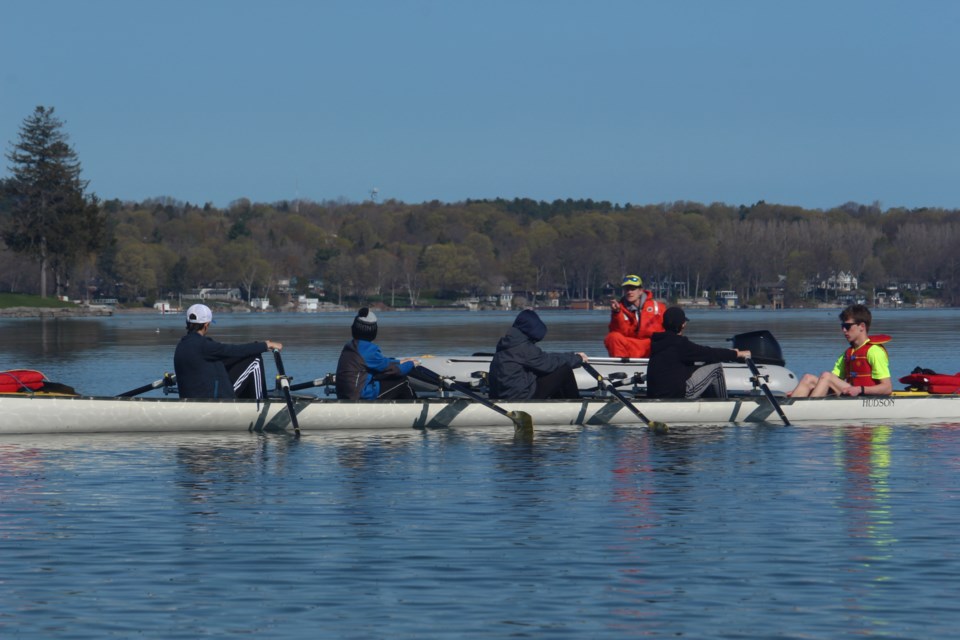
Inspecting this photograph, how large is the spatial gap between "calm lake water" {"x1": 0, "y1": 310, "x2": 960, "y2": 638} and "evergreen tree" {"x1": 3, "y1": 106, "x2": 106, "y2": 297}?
113 m

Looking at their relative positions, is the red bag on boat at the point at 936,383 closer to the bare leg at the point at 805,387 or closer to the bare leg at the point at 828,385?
the bare leg at the point at 828,385

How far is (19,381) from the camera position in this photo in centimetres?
2134

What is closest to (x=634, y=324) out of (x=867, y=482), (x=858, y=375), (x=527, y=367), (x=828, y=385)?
(x=828, y=385)

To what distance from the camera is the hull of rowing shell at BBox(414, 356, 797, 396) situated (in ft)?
79.3

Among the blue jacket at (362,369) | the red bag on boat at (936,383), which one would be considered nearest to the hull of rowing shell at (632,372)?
the red bag on boat at (936,383)

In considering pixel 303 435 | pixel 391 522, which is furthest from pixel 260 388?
pixel 391 522

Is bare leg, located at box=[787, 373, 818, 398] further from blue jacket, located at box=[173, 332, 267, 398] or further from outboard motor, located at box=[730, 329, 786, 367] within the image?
blue jacket, located at box=[173, 332, 267, 398]

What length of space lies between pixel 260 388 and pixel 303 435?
998 millimetres

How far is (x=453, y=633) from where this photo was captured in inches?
393

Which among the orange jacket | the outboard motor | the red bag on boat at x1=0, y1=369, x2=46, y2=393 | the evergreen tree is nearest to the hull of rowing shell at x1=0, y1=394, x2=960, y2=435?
the red bag on boat at x1=0, y1=369, x2=46, y2=393

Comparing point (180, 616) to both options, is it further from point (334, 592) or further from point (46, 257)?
point (46, 257)

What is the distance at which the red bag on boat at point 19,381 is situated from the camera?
837 inches

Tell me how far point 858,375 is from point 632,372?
3.45 metres

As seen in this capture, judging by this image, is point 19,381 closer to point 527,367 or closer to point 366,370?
point 366,370
